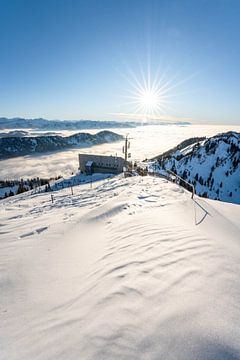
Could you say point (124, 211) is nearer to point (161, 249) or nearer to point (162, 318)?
point (161, 249)

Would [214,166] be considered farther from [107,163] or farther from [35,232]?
[35,232]

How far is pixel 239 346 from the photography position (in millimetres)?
2104

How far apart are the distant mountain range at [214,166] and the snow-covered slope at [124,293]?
446 feet

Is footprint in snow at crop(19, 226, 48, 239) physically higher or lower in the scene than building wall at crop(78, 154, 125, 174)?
higher

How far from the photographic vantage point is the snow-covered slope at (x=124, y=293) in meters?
2.24

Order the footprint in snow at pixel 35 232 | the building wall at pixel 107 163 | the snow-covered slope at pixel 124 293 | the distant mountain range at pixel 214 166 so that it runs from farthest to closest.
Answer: the distant mountain range at pixel 214 166 < the building wall at pixel 107 163 < the footprint in snow at pixel 35 232 < the snow-covered slope at pixel 124 293

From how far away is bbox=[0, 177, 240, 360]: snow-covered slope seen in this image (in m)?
2.24

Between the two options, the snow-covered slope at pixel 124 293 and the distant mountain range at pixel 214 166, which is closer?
the snow-covered slope at pixel 124 293

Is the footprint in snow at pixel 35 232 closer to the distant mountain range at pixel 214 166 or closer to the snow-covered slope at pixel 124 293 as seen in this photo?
the snow-covered slope at pixel 124 293

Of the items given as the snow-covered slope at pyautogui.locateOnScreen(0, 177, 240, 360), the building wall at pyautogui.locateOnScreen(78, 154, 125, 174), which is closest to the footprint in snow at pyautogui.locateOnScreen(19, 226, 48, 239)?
the snow-covered slope at pyautogui.locateOnScreen(0, 177, 240, 360)

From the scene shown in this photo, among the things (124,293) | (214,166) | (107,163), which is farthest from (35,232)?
(214,166)

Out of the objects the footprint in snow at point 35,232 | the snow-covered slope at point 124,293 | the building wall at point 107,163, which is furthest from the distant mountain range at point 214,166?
the snow-covered slope at point 124,293

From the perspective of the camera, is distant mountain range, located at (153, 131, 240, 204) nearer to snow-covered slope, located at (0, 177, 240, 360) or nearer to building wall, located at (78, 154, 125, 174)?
building wall, located at (78, 154, 125, 174)

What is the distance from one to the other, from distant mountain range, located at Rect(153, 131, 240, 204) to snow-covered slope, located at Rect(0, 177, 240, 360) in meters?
136
